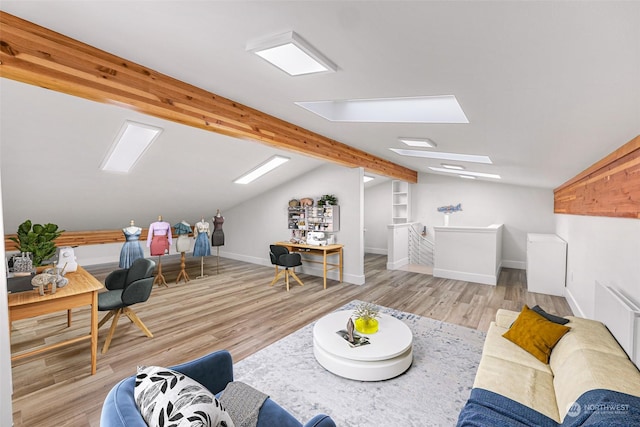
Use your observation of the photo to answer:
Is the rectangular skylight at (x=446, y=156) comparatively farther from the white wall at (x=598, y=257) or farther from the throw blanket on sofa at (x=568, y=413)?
the throw blanket on sofa at (x=568, y=413)

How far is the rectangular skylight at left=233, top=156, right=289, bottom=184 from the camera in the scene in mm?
5477

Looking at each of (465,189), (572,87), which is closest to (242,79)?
(572,87)

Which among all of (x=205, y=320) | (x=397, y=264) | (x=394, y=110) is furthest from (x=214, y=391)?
(x=397, y=264)

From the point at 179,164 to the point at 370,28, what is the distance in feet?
13.1

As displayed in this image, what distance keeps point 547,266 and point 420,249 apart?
327cm

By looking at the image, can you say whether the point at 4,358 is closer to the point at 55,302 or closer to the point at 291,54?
the point at 55,302

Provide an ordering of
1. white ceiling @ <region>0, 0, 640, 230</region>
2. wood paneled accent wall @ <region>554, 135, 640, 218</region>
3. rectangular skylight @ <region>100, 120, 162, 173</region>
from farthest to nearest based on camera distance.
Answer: rectangular skylight @ <region>100, 120, 162, 173</region> → wood paneled accent wall @ <region>554, 135, 640, 218</region> → white ceiling @ <region>0, 0, 640, 230</region>

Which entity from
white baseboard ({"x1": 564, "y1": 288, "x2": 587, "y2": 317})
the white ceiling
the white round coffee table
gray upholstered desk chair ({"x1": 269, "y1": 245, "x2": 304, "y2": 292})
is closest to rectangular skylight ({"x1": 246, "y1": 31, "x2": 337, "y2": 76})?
the white ceiling

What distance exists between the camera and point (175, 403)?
3.49ft

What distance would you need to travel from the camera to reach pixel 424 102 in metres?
2.55

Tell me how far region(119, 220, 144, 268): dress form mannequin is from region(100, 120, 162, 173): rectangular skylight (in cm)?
180

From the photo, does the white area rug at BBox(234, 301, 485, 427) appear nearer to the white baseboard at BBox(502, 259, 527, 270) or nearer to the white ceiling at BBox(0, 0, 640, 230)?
the white ceiling at BBox(0, 0, 640, 230)

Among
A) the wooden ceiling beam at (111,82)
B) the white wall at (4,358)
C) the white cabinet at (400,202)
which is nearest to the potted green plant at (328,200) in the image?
the wooden ceiling beam at (111,82)

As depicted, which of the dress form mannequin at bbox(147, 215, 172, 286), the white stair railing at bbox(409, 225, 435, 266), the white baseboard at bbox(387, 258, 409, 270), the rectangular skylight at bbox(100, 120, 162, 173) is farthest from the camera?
the white stair railing at bbox(409, 225, 435, 266)
